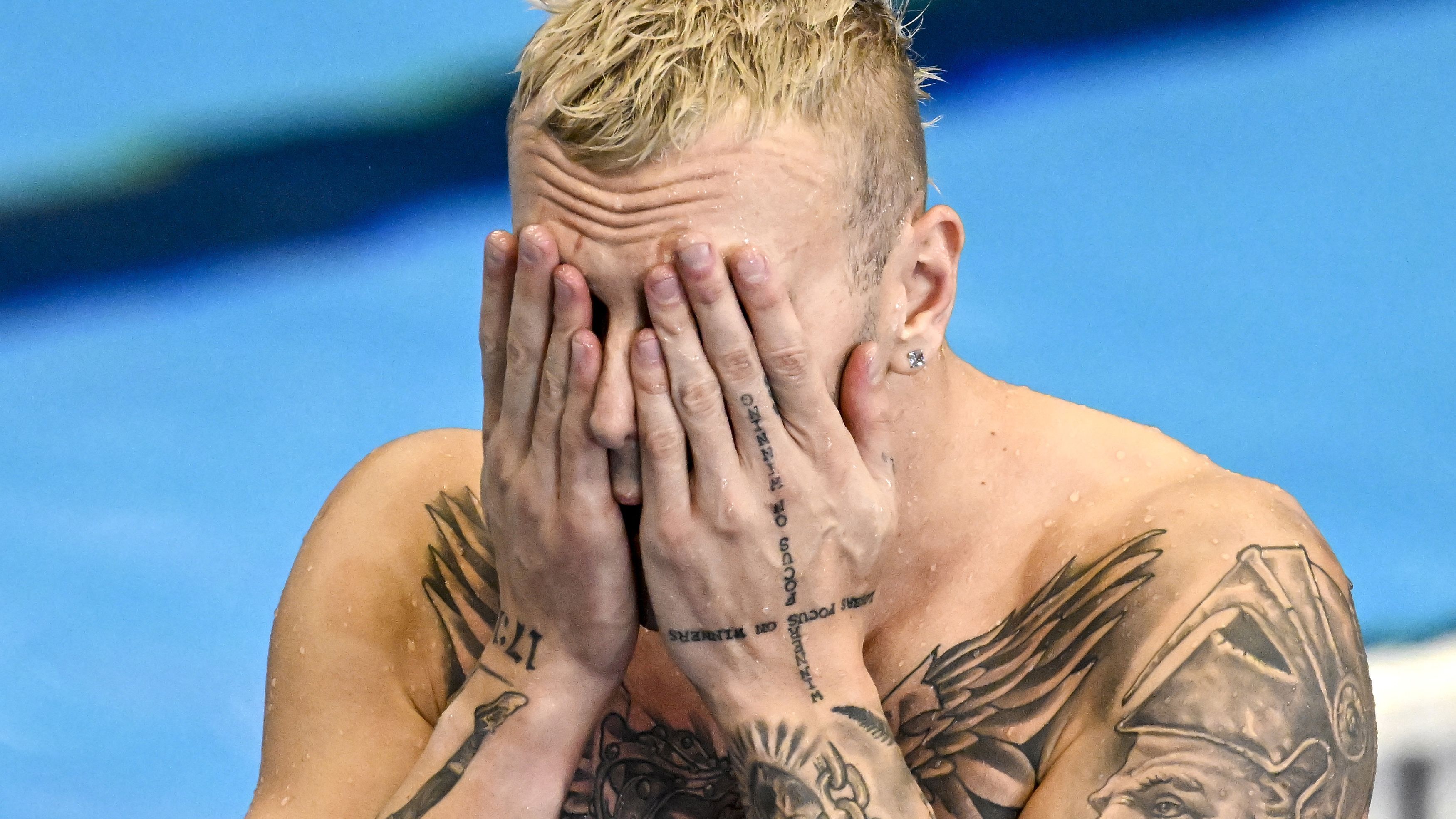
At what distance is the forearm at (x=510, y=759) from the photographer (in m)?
1.27

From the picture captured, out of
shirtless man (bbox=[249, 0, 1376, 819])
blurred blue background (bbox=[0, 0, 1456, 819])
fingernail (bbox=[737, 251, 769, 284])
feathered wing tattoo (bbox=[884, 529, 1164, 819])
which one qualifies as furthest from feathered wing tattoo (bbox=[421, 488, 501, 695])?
blurred blue background (bbox=[0, 0, 1456, 819])

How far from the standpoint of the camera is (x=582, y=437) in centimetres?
113

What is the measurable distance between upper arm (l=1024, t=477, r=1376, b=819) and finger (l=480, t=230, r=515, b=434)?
1.97 ft

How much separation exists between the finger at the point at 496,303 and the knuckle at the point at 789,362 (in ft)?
0.72

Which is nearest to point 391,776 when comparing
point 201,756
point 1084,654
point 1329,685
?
point 1084,654

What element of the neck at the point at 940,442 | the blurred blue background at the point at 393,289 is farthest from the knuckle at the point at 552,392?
the blurred blue background at the point at 393,289

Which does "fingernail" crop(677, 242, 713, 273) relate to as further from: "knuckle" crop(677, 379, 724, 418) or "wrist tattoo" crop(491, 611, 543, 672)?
"wrist tattoo" crop(491, 611, 543, 672)

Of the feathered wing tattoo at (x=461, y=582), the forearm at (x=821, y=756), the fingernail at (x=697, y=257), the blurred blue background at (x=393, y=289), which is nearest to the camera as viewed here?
the fingernail at (x=697, y=257)

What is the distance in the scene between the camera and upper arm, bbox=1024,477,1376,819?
113cm

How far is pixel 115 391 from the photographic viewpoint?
448 cm

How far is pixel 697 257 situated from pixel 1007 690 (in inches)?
20.8

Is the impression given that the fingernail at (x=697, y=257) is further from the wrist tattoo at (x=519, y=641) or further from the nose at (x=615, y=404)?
the wrist tattoo at (x=519, y=641)

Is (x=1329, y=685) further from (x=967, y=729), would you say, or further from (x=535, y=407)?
(x=535, y=407)

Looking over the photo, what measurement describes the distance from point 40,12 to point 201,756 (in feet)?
9.09
